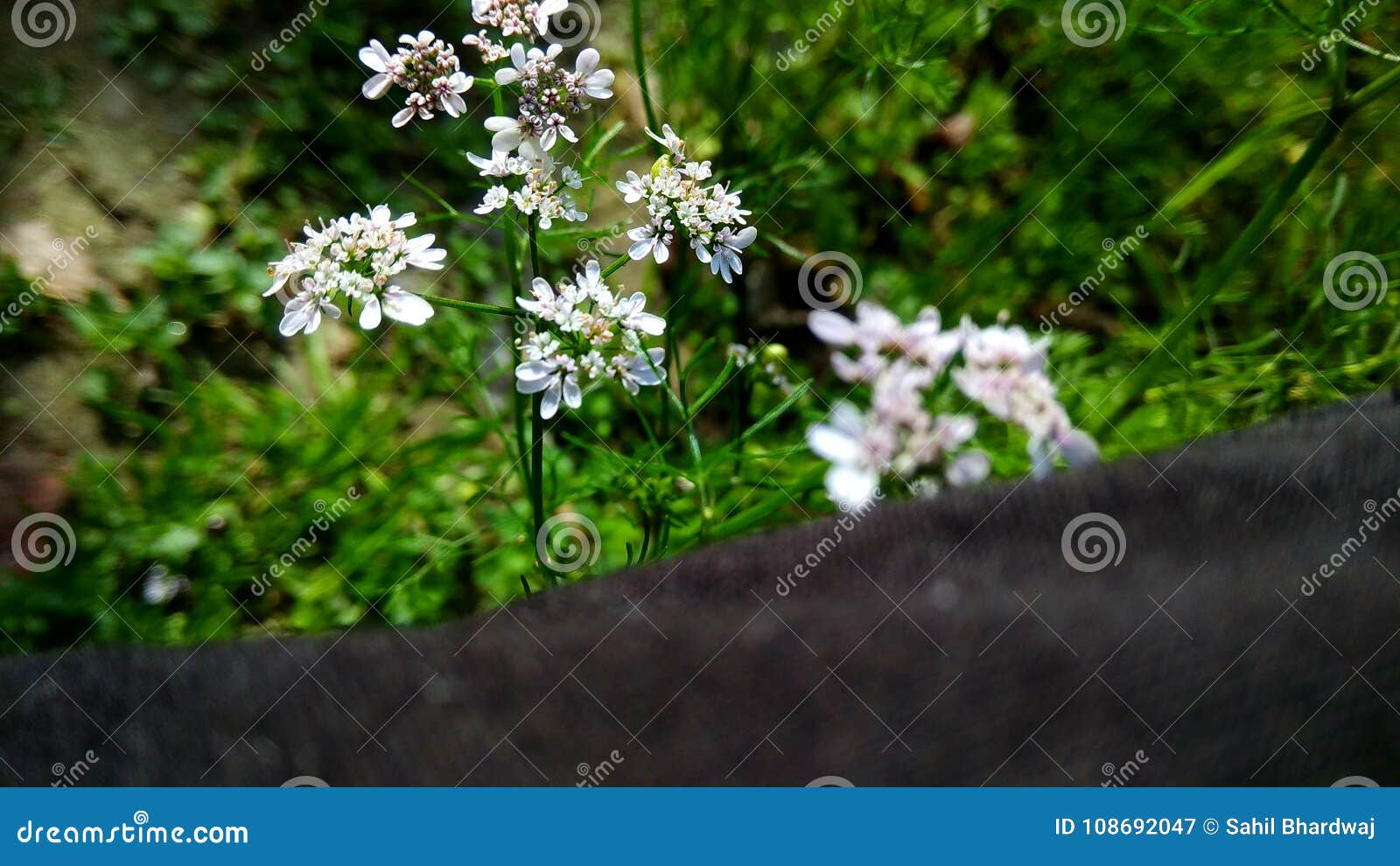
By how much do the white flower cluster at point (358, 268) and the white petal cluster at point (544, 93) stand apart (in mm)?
144

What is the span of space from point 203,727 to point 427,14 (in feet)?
5.60

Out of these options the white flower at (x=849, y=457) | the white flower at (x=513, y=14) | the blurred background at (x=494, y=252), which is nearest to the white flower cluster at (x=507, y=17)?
the white flower at (x=513, y=14)

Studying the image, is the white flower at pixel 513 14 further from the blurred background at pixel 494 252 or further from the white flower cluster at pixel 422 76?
the blurred background at pixel 494 252

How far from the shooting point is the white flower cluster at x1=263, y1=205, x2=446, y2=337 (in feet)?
3.02

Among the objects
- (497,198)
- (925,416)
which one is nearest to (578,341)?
(497,198)

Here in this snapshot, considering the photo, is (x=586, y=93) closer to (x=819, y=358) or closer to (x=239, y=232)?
(x=819, y=358)

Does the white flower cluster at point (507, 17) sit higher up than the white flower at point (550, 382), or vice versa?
the white flower cluster at point (507, 17)

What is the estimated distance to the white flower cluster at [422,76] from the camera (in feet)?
3.12

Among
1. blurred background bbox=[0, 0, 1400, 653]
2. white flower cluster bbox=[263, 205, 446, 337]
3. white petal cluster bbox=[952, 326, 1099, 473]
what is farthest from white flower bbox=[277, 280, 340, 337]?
white petal cluster bbox=[952, 326, 1099, 473]

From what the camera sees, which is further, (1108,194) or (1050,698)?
(1108,194)

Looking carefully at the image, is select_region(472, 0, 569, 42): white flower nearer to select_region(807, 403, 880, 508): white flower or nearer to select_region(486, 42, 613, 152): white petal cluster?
select_region(486, 42, 613, 152): white petal cluster

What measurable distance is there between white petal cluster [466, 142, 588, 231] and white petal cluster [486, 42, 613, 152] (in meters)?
0.02

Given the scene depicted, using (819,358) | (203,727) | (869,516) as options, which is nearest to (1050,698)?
(869,516)

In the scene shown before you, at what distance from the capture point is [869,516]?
0.92 metres
